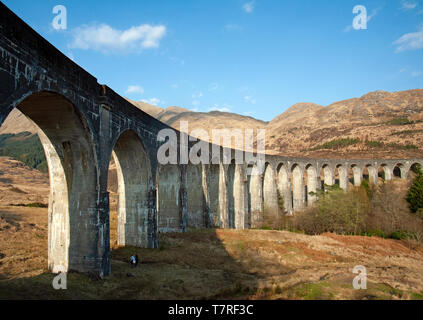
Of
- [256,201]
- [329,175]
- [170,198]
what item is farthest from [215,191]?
[329,175]

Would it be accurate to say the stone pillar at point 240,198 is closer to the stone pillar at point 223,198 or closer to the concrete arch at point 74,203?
the stone pillar at point 223,198

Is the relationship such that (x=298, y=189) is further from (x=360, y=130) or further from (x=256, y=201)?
(x=360, y=130)

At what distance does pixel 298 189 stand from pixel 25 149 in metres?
72.9

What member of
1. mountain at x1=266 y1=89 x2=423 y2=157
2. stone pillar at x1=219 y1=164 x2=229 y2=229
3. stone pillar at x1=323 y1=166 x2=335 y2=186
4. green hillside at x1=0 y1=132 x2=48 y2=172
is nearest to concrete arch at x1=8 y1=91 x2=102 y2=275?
stone pillar at x1=219 y1=164 x2=229 y2=229

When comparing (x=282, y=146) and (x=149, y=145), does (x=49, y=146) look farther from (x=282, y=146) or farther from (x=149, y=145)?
(x=282, y=146)

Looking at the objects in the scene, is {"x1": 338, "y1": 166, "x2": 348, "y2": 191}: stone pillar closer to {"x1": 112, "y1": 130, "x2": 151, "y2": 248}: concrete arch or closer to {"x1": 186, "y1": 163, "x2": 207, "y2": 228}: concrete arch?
{"x1": 186, "y1": 163, "x2": 207, "y2": 228}: concrete arch

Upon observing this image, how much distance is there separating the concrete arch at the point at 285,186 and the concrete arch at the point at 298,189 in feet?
9.27

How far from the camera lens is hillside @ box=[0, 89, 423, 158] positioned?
207ft

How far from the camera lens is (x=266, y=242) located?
2194 cm

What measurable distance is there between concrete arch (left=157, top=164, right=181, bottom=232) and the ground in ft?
3.87

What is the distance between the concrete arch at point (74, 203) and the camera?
34.6ft

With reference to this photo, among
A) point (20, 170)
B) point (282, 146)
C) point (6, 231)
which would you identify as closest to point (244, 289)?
point (6, 231)

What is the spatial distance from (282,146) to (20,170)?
63.6 metres
